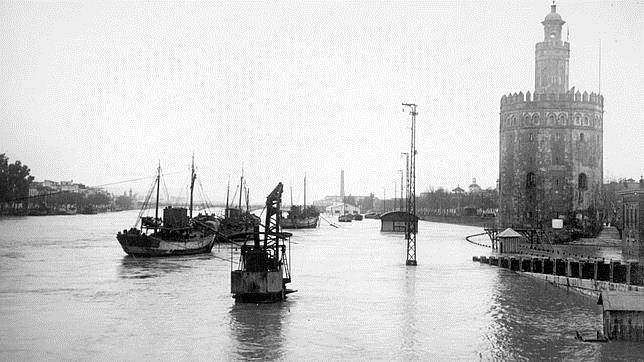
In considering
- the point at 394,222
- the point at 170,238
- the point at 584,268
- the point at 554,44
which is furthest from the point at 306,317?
the point at 394,222

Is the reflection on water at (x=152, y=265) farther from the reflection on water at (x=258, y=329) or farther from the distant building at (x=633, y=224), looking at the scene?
the distant building at (x=633, y=224)

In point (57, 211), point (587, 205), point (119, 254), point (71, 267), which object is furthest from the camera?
point (57, 211)

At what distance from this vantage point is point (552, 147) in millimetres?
74938

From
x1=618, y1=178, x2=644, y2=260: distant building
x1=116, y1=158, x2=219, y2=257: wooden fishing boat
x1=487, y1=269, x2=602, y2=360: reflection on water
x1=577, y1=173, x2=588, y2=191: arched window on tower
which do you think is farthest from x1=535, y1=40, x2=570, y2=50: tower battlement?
x1=487, y1=269, x2=602, y2=360: reflection on water

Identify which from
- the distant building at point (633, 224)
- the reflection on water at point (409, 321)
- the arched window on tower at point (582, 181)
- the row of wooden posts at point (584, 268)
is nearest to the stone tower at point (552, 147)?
the arched window on tower at point (582, 181)

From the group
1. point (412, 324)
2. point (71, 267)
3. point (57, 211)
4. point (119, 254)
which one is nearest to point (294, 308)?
point (412, 324)

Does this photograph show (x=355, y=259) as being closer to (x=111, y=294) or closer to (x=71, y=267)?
(x=71, y=267)

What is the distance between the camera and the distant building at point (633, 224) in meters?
40.9

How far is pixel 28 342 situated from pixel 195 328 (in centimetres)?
529

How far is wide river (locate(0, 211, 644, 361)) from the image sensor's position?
2164cm

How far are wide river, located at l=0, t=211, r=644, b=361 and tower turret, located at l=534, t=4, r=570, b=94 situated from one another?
123 ft

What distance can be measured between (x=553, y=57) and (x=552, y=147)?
33.4 ft

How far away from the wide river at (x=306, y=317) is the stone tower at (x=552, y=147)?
30.2 meters

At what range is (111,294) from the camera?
34.1 meters
